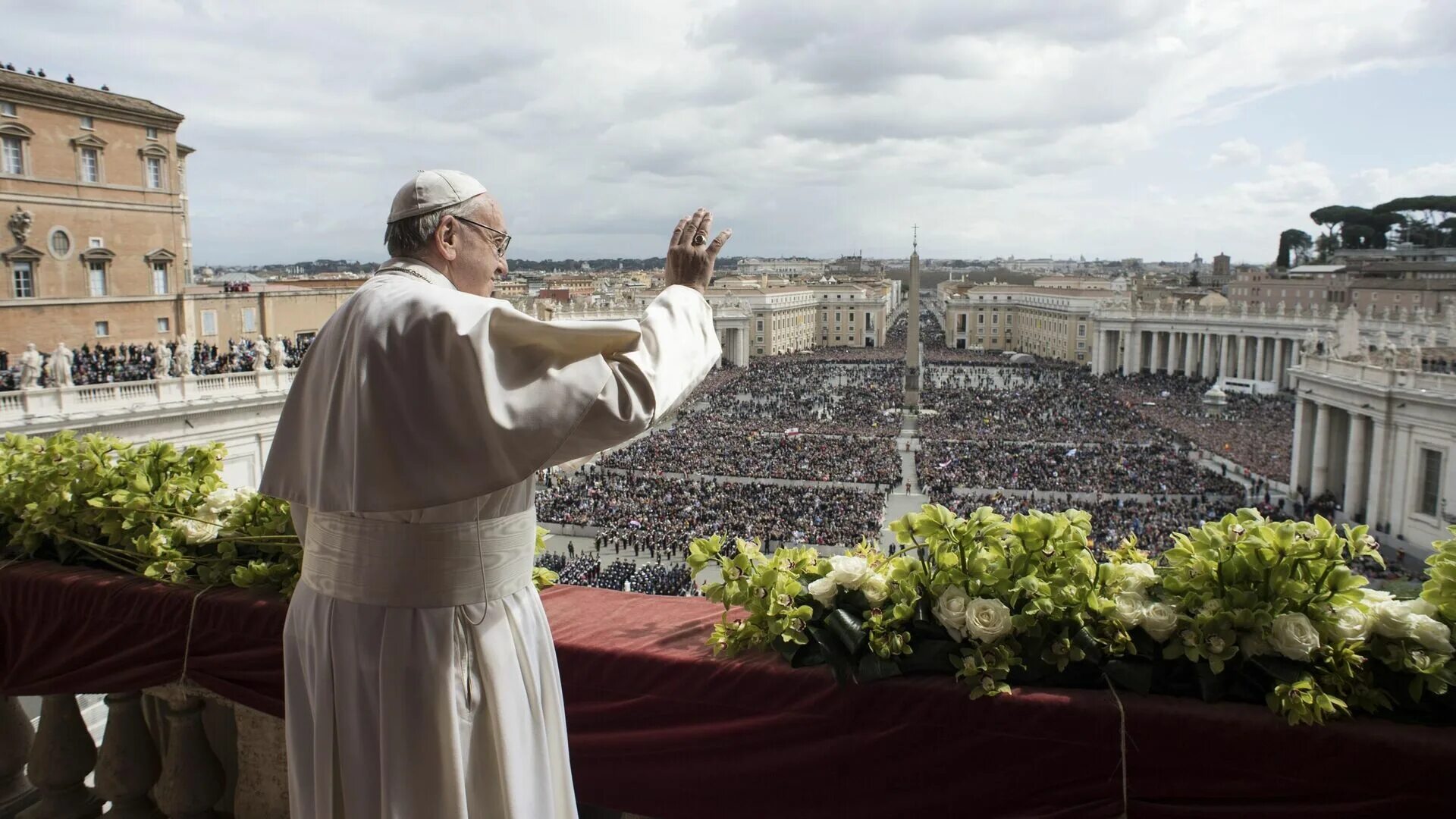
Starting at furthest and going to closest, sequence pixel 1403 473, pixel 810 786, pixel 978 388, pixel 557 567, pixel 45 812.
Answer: pixel 978 388 → pixel 1403 473 → pixel 557 567 → pixel 45 812 → pixel 810 786

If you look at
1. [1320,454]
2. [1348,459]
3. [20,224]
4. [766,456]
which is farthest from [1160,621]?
[766,456]

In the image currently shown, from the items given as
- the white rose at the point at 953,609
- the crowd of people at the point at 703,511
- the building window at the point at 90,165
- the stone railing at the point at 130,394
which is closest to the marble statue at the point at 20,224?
the building window at the point at 90,165

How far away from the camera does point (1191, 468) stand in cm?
3031

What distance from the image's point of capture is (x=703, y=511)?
24.7 meters

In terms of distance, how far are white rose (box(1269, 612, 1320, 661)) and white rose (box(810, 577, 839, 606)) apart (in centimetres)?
99

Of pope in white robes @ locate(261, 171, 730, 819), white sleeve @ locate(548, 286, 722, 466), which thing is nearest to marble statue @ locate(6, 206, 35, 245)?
pope in white robes @ locate(261, 171, 730, 819)

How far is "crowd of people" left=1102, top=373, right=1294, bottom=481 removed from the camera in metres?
34.3

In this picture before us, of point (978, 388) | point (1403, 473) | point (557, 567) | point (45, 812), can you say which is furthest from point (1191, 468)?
point (45, 812)

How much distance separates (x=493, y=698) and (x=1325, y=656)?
180cm

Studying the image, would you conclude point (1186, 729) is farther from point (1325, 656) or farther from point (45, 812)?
point (45, 812)

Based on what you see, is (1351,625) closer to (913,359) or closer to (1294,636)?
(1294,636)

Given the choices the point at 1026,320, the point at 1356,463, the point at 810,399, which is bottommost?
the point at 810,399

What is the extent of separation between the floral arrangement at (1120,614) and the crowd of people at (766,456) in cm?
2701

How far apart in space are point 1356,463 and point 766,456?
17487 mm
